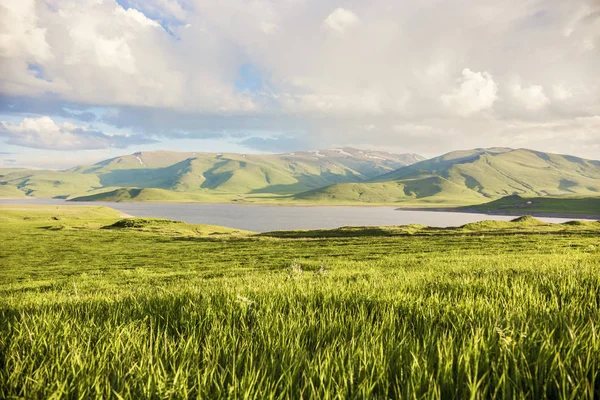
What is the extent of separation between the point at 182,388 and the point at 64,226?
10152 cm

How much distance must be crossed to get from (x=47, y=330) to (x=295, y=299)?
8.05 feet

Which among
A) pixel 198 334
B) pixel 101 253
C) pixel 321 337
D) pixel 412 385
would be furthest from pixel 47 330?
pixel 101 253

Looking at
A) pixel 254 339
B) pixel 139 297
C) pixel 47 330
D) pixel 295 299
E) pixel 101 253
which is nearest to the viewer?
pixel 254 339

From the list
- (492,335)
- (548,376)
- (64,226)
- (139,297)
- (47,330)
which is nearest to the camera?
(548,376)

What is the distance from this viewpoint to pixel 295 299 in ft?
14.2

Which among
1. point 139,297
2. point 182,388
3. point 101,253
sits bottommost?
point 101,253

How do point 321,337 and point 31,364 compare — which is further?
point 321,337

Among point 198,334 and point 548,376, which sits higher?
point 548,376

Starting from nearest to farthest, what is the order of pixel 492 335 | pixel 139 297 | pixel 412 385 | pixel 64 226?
pixel 412 385, pixel 492 335, pixel 139 297, pixel 64 226

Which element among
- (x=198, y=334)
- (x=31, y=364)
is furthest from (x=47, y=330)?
(x=198, y=334)

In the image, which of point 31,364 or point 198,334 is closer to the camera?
point 31,364

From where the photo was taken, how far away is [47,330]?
118 inches

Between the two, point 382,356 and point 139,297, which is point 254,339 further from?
point 139,297

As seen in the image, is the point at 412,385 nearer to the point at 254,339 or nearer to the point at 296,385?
the point at 296,385
